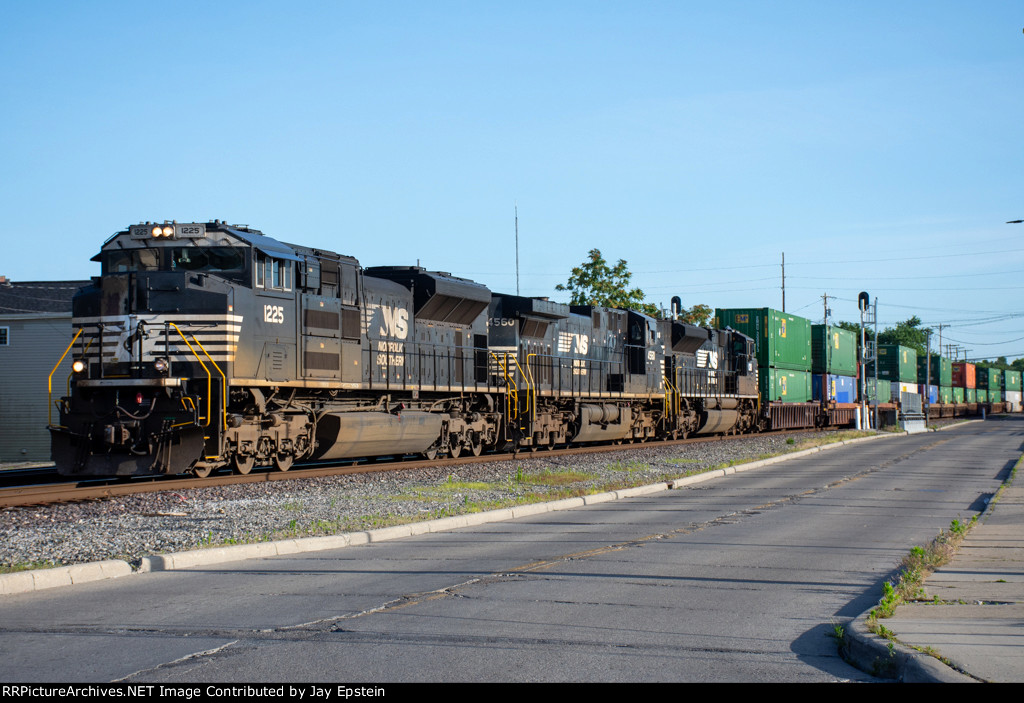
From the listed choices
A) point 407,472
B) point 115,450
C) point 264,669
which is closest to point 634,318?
point 407,472

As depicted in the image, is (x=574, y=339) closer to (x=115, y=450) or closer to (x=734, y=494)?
(x=734, y=494)

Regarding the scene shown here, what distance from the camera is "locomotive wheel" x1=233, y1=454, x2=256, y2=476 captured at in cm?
1660

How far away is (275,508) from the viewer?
13047mm

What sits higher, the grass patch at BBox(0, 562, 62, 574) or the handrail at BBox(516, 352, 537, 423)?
the handrail at BBox(516, 352, 537, 423)

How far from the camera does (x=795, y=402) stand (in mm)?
46969

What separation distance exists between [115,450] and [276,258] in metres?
4.18

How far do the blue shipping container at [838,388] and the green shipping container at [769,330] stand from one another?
4.40 meters

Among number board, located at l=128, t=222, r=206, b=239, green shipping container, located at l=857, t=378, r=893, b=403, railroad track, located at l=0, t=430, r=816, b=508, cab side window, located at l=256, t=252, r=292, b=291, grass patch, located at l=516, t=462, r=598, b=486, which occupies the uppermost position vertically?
number board, located at l=128, t=222, r=206, b=239

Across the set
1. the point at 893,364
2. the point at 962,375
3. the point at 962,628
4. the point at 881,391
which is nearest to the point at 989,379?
the point at 962,375

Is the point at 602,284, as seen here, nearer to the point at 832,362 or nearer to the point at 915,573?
the point at 832,362

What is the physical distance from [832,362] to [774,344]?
9.35 meters

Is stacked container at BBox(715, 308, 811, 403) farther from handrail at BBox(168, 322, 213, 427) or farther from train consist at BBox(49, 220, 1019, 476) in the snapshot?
handrail at BBox(168, 322, 213, 427)

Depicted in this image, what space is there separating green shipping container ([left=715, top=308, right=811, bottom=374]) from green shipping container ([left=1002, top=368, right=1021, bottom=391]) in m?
80.7

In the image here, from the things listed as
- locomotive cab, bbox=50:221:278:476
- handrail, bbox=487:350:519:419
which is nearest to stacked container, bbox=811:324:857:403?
handrail, bbox=487:350:519:419
